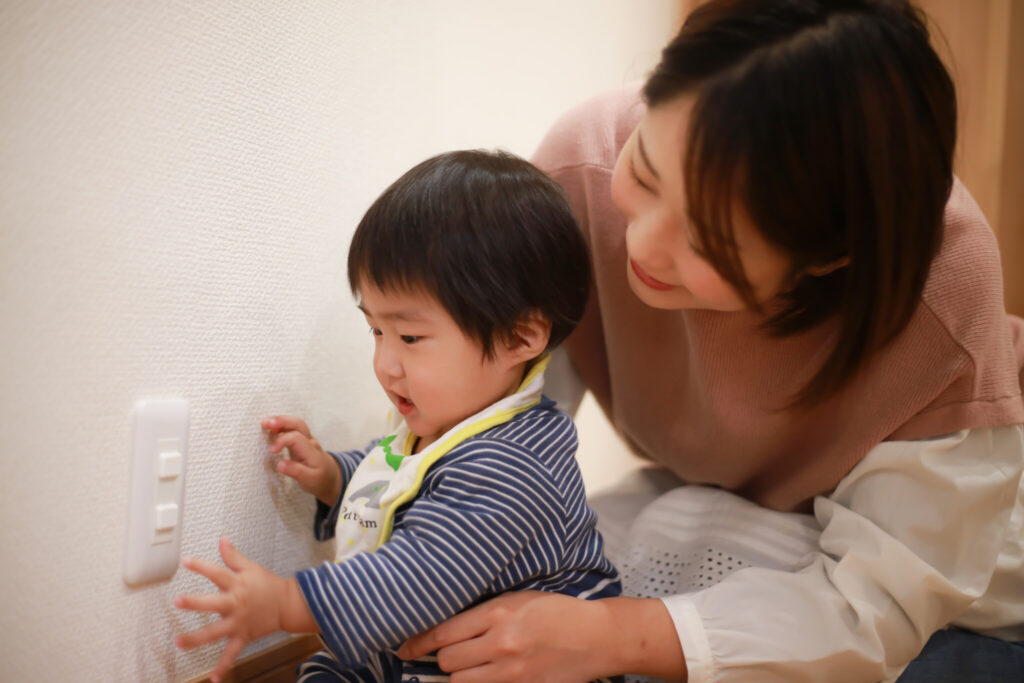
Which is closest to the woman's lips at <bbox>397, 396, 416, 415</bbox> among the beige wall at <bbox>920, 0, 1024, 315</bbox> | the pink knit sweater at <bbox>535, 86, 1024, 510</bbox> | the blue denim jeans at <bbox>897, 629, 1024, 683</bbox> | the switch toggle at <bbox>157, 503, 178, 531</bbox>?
the switch toggle at <bbox>157, 503, 178, 531</bbox>

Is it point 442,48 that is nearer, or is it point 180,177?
point 180,177

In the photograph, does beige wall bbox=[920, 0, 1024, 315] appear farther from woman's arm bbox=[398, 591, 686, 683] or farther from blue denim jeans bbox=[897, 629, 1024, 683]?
woman's arm bbox=[398, 591, 686, 683]

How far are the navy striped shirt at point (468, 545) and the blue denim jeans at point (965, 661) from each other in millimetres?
419

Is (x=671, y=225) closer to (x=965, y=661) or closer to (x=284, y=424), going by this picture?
(x=284, y=424)

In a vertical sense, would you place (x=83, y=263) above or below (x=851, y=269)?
above

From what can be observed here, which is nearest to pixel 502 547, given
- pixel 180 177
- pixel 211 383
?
pixel 211 383

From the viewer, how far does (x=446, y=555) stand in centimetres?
54

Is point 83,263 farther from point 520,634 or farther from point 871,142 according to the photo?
point 871,142

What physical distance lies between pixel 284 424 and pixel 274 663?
0.85 ft

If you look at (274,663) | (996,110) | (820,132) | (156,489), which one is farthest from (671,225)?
(996,110)

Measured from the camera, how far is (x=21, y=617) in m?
0.50

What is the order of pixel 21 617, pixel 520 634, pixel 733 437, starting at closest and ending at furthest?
pixel 21 617
pixel 520 634
pixel 733 437

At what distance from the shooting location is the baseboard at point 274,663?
2.24 feet

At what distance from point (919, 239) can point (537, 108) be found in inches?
29.7
